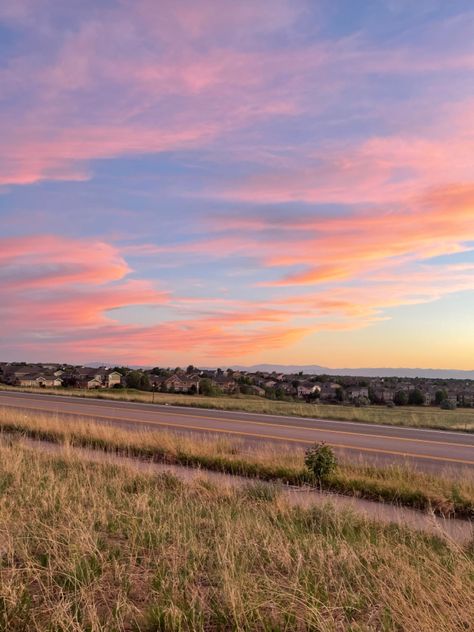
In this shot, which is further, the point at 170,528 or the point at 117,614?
the point at 170,528

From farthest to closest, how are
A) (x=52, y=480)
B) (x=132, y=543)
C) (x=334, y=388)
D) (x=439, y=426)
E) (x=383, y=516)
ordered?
(x=334, y=388), (x=439, y=426), (x=52, y=480), (x=383, y=516), (x=132, y=543)

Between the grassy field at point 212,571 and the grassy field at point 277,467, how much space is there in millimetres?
2702

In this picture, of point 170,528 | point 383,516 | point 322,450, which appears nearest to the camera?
point 170,528

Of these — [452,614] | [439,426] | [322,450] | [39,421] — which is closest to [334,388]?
[439,426]

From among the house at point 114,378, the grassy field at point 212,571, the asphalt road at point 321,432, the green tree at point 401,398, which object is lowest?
the green tree at point 401,398

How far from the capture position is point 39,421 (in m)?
21.3

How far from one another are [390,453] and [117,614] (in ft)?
44.0

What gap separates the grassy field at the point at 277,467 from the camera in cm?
1055

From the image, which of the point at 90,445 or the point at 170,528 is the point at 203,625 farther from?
the point at 90,445

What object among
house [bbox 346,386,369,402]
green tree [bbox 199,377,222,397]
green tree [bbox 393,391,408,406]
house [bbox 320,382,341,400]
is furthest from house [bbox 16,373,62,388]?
green tree [bbox 393,391,408,406]

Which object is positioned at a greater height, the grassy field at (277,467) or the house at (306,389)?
the grassy field at (277,467)

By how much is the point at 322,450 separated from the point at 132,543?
6180 millimetres

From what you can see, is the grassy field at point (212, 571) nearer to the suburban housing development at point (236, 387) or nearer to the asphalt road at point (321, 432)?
the asphalt road at point (321, 432)

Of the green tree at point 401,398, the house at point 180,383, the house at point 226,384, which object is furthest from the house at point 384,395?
the house at point 180,383
